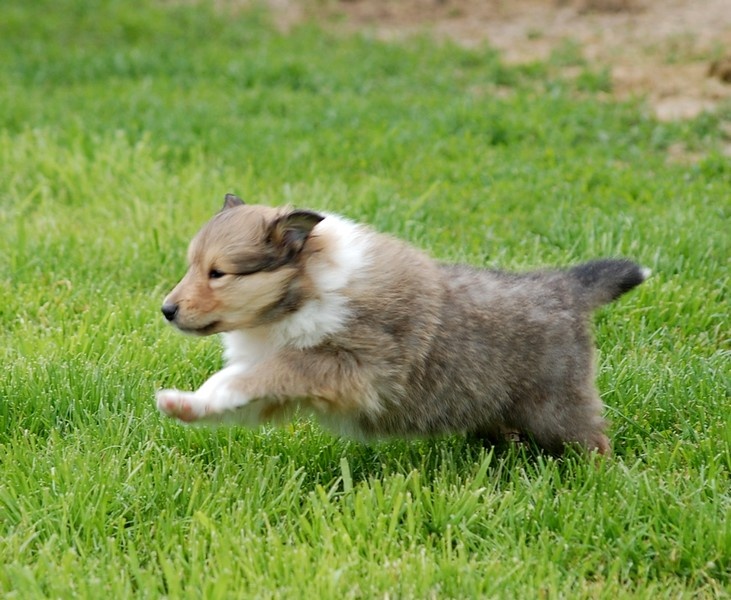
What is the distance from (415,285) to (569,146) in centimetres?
485

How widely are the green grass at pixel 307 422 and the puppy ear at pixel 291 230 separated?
875 mm

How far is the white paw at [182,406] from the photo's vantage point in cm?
369

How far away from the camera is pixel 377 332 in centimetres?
396

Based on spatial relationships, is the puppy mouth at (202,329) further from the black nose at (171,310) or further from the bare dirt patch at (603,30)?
the bare dirt patch at (603,30)

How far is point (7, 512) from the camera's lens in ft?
12.2

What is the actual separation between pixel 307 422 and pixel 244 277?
0.88m

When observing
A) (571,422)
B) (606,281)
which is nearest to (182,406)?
(571,422)

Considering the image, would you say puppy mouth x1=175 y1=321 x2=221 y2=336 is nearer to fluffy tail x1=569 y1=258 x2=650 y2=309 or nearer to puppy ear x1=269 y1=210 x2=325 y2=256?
puppy ear x1=269 y1=210 x2=325 y2=256

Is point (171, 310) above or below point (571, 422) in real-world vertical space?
above

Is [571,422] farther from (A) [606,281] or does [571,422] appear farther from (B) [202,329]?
(B) [202,329]

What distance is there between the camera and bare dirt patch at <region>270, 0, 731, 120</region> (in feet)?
32.5

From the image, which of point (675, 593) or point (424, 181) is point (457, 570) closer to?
point (675, 593)

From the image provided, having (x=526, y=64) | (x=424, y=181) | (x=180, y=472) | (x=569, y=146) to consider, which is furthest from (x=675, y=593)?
(x=526, y=64)

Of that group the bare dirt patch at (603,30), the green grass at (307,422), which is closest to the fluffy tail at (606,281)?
the green grass at (307,422)
